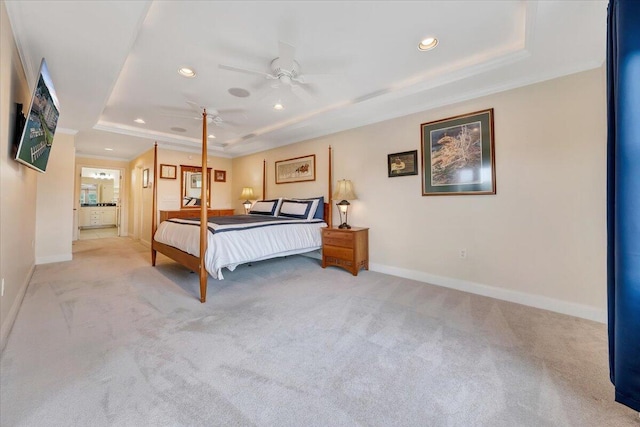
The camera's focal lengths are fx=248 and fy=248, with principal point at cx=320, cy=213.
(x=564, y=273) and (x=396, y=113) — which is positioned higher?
(x=396, y=113)

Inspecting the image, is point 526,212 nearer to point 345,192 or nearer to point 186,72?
point 345,192

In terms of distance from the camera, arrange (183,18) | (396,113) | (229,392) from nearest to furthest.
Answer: (229,392) → (183,18) → (396,113)

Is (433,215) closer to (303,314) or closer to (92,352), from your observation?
(303,314)

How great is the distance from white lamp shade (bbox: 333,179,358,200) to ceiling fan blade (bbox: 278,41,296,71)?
6.35 feet

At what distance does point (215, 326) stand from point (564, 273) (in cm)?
328

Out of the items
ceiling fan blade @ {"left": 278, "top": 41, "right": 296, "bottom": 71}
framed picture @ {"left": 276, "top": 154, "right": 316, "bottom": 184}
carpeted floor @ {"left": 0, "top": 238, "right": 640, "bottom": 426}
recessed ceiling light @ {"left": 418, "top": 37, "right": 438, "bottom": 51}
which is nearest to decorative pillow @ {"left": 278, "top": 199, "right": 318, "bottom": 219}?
framed picture @ {"left": 276, "top": 154, "right": 316, "bottom": 184}

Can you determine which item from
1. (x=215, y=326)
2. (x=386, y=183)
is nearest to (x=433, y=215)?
(x=386, y=183)

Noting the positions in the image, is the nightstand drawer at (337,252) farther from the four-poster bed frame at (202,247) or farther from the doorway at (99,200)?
the doorway at (99,200)

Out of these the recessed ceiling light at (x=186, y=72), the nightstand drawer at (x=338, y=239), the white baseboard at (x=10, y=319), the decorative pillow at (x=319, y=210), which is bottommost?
the white baseboard at (x=10, y=319)

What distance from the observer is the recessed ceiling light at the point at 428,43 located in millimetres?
2217

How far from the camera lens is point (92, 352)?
5.59 ft

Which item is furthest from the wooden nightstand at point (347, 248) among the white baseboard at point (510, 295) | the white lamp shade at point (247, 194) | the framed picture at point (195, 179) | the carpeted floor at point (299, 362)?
the framed picture at point (195, 179)

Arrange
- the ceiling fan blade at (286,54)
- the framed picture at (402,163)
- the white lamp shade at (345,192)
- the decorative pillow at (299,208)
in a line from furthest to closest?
the decorative pillow at (299,208)
the white lamp shade at (345,192)
the framed picture at (402,163)
the ceiling fan blade at (286,54)

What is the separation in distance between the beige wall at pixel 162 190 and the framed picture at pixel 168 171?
69mm
